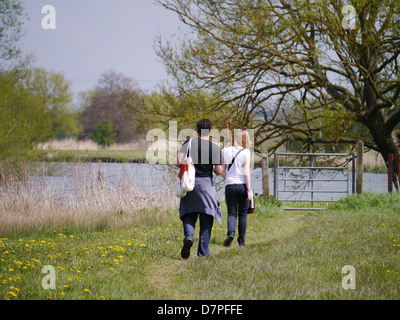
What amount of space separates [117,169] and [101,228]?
8.08ft

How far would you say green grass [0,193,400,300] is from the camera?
503 centimetres

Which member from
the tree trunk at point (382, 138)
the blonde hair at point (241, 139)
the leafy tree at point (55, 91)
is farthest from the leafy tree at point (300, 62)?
the leafy tree at point (55, 91)

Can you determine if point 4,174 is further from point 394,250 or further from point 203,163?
point 394,250

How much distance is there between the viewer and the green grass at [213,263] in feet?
16.5

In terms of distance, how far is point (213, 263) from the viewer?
6383 millimetres

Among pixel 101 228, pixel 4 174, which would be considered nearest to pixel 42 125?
pixel 4 174

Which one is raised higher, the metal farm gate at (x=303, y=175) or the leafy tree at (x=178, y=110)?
the leafy tree at (x=178, y=110)

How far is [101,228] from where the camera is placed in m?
10.1

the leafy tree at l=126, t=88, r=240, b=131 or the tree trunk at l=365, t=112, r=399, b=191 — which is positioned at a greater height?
the leafy tree at l=126, t=88, r=240, b=131

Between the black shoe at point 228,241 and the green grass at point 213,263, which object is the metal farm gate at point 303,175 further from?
the black shoe at point 228,241

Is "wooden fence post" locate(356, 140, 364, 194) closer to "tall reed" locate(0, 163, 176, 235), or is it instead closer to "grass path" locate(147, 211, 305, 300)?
Answer: "grass path" locate(147, 211, 305, 300)

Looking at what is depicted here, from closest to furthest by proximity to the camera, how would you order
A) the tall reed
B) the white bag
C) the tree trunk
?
the white bag, the tall reed, the tree trunk

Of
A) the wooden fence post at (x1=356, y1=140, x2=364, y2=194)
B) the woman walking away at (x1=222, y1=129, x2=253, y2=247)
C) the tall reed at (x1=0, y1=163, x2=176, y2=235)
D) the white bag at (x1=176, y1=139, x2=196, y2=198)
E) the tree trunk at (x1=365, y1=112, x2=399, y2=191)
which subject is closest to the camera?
the white bag at (x1=176, y1=139, x2=196, y2=198)

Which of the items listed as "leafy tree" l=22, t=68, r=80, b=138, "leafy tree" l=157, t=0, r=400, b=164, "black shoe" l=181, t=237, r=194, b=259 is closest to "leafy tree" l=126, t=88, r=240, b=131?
"leafy tree" l=157, t=0, r=400, b=164
